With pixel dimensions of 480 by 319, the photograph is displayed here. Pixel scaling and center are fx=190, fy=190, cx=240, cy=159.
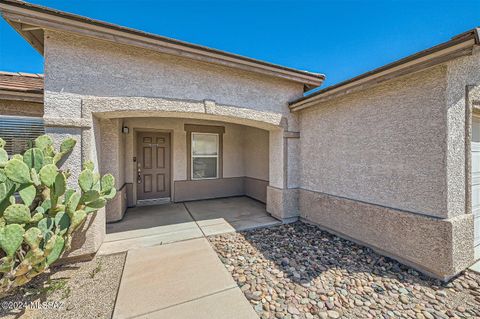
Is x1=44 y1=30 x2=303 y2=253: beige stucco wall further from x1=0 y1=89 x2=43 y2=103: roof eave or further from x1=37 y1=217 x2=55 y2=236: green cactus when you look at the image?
x1=0 y1=89 x2=43 y2=103: roof eave

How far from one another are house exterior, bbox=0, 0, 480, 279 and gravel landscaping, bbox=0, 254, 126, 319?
19.2 inches

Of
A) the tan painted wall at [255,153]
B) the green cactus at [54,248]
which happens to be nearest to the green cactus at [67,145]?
the green cactus at [54,248]

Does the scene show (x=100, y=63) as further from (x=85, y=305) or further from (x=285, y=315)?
(x=285, y=315)

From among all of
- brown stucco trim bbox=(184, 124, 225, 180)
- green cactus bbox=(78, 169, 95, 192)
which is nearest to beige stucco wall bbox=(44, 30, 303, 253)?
green cactus bbox=(78, 169, 95, 192)

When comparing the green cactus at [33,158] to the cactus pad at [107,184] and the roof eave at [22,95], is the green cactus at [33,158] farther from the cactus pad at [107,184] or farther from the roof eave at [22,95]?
the roof eave at [22,95]

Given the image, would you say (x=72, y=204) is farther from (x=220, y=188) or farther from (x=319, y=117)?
(x=220, y=188)

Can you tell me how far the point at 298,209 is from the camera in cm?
567

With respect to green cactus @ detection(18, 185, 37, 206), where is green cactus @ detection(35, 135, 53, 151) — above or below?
above

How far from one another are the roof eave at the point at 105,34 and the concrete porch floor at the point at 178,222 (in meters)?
4.17

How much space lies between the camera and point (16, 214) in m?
2.46

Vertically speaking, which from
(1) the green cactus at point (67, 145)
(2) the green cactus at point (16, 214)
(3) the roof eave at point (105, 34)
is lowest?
(2) the green cactus at point (16, 214)

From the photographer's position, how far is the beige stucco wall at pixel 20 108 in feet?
13.8

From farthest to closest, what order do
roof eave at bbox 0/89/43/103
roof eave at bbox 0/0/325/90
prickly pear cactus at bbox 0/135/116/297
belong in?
1. roof eave at bbox 0/89/43/103
2. roof eave at bbox 0/0/325/90
3. prickly pear cactus at bbox 0/135/116/297

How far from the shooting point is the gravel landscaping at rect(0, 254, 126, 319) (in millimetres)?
2391
